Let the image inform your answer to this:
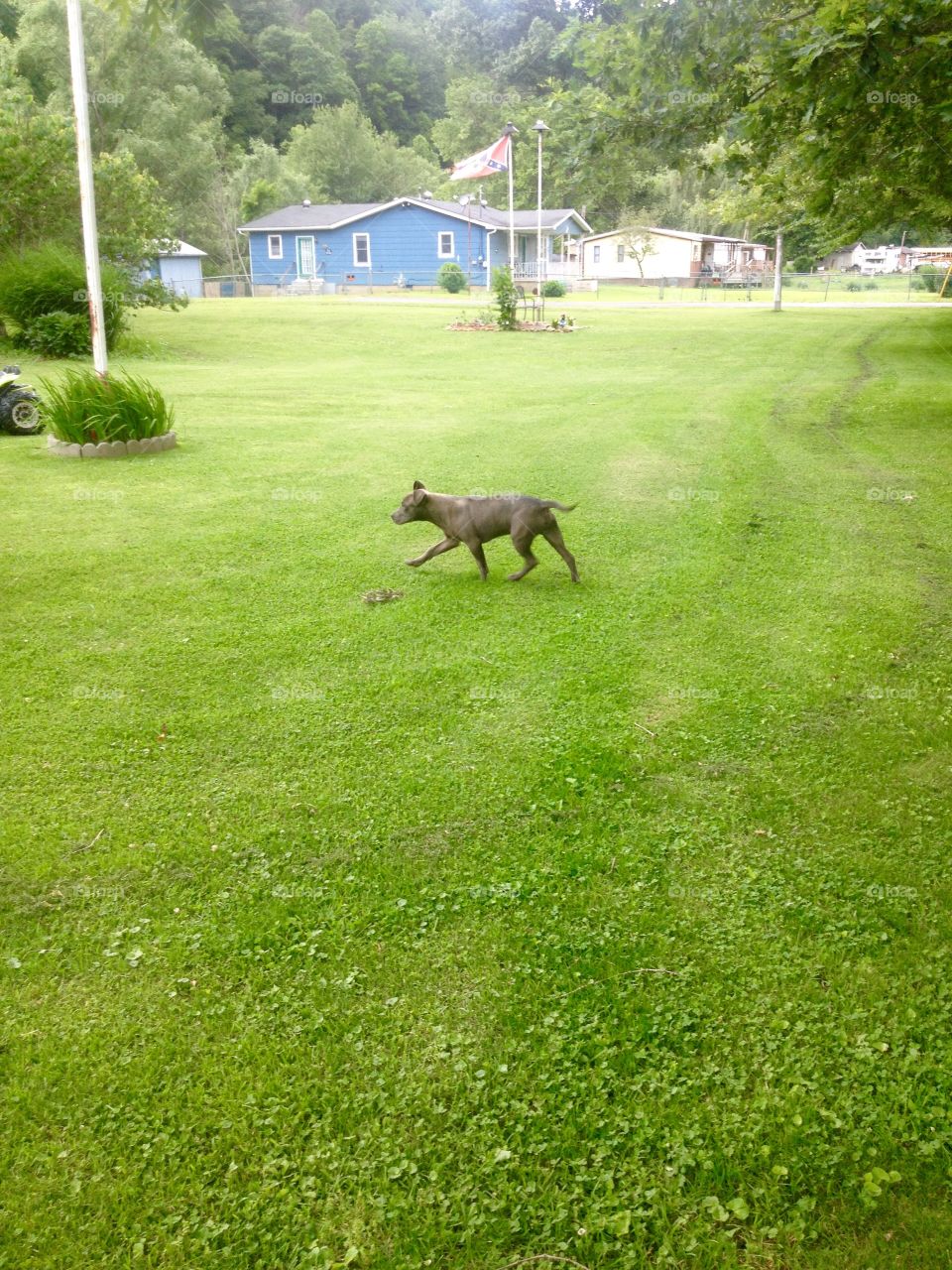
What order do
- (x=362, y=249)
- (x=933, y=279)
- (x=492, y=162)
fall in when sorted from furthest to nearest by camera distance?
(x=362, y=249) → (x=933, y=279) → (x=492, y=162)

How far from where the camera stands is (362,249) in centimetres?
5016

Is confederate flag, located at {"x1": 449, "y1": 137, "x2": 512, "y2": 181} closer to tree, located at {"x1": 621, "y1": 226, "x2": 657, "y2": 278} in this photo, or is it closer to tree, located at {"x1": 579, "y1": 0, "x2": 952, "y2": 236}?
tree, located at {"x1": 579, "y1": 0, "x2": 952, "y2": 236}

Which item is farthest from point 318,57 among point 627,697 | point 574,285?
point 574,285

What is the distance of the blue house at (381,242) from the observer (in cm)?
4853

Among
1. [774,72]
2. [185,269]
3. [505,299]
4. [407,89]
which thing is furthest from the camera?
[407,89]

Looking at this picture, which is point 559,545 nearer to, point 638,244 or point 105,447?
point 105,447

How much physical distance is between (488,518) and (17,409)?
893 centimetres

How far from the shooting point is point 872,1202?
2.52m

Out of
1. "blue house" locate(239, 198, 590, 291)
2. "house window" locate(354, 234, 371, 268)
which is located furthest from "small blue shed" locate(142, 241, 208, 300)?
"house window" locate(354, 234, 371, 268)

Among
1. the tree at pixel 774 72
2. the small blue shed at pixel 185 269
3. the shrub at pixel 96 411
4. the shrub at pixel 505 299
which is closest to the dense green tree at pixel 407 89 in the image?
the small blue shed at pixel 185 269

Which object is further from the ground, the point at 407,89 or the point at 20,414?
the point at 407,89

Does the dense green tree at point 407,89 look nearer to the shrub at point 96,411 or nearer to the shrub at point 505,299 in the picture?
the shrub at point 505,299

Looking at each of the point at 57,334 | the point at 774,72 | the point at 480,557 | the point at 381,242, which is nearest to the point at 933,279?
the point at 381,242

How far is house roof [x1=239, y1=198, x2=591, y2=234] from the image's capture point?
47.8m
